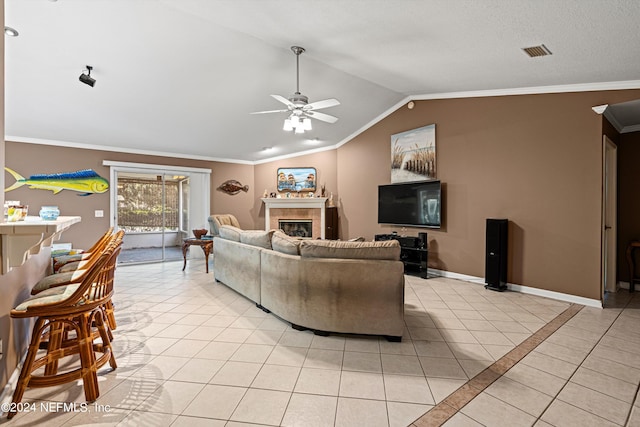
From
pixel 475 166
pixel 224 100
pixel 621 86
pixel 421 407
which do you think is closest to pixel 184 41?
pixel 224 100

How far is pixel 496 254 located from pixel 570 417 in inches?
114

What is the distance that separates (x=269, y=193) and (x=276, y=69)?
453cm

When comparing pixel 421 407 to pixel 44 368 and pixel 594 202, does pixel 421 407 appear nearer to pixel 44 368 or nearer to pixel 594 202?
pixel 44 368

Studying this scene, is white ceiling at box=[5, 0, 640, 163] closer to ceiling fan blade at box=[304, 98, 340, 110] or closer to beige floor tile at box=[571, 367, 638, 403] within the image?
ceiling fan blade at box=[304, 98, 340, 110]

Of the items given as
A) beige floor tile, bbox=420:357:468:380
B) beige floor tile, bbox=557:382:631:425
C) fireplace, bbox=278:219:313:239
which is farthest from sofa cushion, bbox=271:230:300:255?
fireplace, bbox=278:219:313:239

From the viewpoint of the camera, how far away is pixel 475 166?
192 inches

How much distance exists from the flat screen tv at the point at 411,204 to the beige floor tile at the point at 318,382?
3.75 m

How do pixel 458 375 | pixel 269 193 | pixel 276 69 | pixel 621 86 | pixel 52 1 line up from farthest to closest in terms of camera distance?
1. pixel 269 193
2. pixel 276 69
3. pixel 621 86
4. pixel 52 1
5. pixel 458 375

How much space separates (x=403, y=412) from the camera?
1843mm

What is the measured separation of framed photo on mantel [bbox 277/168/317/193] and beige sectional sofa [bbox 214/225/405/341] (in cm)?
469

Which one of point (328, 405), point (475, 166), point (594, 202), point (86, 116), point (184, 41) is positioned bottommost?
point (328, 405)

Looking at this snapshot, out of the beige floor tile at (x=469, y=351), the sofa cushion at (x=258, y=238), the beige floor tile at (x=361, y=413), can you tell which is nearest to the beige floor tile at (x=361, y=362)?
the beige floor tile at (x=361, y=413)

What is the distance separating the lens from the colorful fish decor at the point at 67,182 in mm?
5469

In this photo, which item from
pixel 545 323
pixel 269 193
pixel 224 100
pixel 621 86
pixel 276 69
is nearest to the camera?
pixel 545 323
